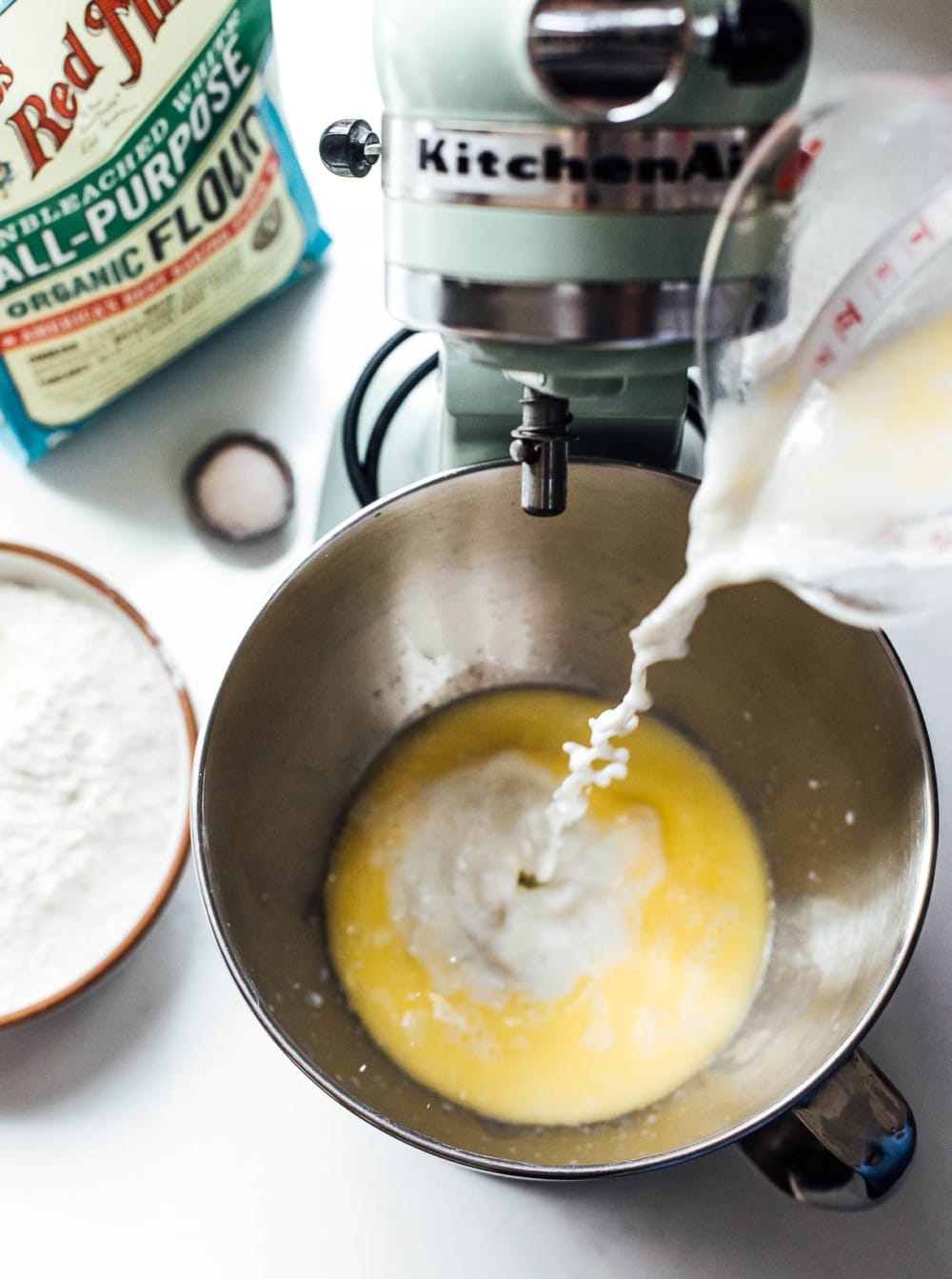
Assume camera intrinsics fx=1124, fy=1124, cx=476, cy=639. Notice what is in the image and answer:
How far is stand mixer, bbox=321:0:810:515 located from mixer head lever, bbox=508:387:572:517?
54 millimetres

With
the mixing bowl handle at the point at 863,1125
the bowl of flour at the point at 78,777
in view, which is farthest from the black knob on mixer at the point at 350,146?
the mixing bowl handle at the point at 863,1125

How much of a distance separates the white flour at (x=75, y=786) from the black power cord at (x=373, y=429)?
0.16 metres

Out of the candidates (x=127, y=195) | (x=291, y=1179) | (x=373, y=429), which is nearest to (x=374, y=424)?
(x=373, y=429)

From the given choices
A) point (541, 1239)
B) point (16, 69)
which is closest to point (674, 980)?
point (541, 1239)

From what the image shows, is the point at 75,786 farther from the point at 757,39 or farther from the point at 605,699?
the point at 757,39

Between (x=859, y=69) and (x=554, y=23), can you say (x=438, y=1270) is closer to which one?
(x=554, y=23)

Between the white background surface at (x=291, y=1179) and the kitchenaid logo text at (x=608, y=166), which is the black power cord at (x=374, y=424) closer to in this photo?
the white background surface at (x=291, y=1179)

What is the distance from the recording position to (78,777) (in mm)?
657

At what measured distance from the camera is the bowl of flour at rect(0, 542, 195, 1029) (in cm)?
63

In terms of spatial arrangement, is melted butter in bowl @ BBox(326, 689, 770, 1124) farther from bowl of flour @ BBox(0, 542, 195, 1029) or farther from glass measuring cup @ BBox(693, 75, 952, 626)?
glass measuring cup @ BBox(693, 75, 952, 626)

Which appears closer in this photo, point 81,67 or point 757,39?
point 757,39

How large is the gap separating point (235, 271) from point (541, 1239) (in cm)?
59

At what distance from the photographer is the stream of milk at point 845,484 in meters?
0.41

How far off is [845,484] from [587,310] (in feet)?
0.41
